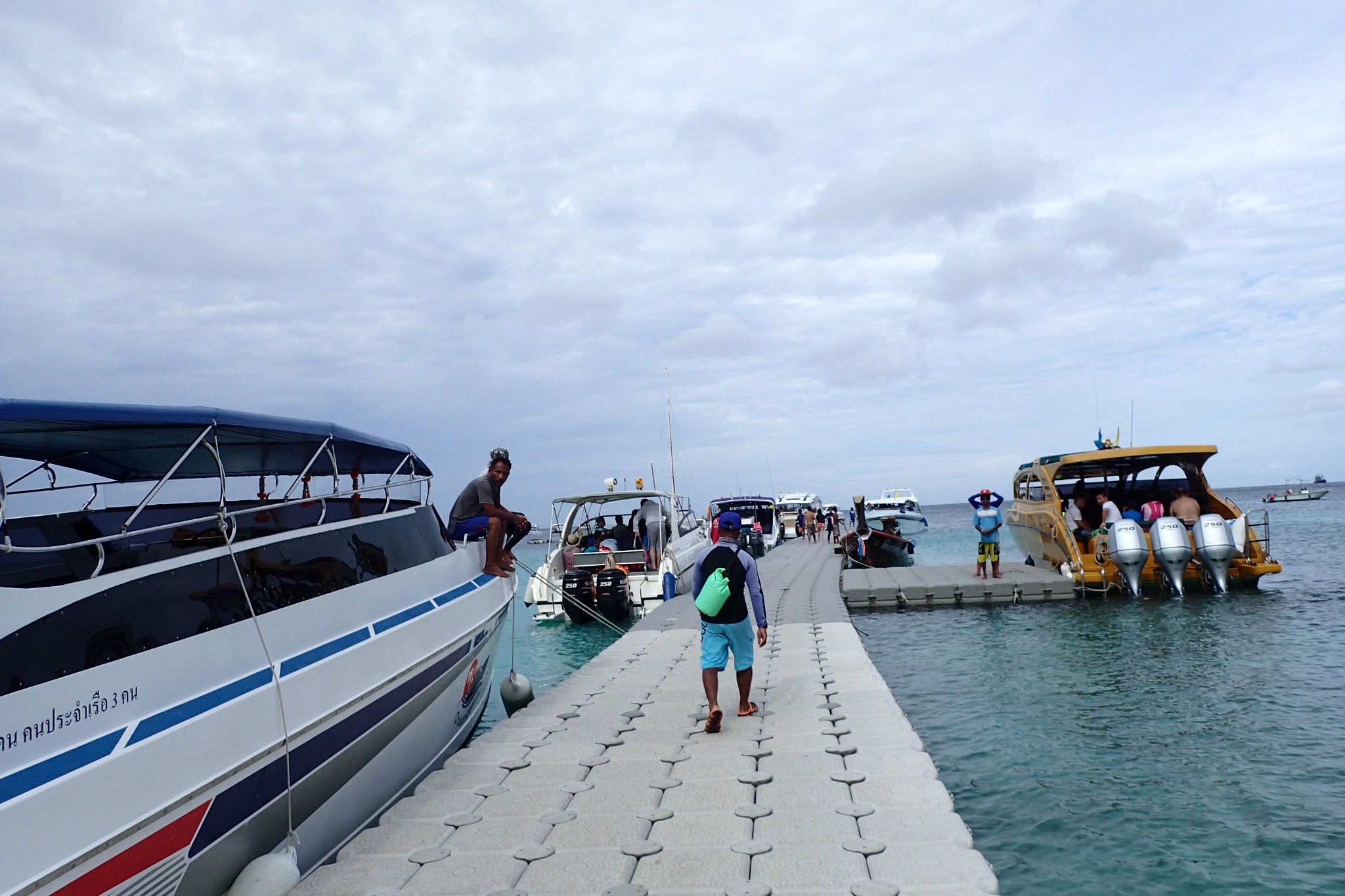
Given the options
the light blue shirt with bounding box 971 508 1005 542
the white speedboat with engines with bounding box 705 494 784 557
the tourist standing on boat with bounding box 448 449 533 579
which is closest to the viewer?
the tourist standing on boat with bounding box 448 449 533 579

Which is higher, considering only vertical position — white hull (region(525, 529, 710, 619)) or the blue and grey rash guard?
the blue and grey rash guard

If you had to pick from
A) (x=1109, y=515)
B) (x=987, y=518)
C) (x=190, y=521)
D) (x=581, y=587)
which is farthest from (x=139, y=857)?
(x=1109, y=515)

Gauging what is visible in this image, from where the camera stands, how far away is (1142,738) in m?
7.29

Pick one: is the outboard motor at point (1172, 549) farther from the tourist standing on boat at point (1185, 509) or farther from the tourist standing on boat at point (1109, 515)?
the tourist standing on boat at point (1185, 509)

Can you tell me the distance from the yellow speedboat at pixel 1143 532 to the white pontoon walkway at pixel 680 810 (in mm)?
9702

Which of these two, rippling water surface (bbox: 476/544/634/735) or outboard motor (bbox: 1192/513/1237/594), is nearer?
rippling water surface (bbox: 476/544/634/735)

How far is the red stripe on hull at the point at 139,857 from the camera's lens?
3116 mm

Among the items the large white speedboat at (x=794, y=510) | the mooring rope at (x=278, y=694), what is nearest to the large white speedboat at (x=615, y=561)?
the mooring rope at (x=278, y=694)

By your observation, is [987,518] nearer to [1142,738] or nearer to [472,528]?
[1142,738]

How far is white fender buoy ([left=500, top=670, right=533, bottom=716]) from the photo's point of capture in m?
9.37

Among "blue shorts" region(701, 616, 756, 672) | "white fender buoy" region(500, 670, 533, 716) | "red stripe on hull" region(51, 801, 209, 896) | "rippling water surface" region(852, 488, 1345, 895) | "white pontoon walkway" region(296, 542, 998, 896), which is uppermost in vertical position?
"blue shorts" region(701, 616, 756, 672)

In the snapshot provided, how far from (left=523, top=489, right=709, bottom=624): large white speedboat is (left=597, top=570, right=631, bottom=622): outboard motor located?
1 cm

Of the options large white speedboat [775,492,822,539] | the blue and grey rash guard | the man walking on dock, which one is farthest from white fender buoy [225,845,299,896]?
large white speedboat [775,492,822,539]

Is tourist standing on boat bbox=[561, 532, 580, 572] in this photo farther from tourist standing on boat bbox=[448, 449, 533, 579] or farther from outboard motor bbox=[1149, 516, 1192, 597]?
outboard motor bbox=[1149, 516, 1192, 597]
